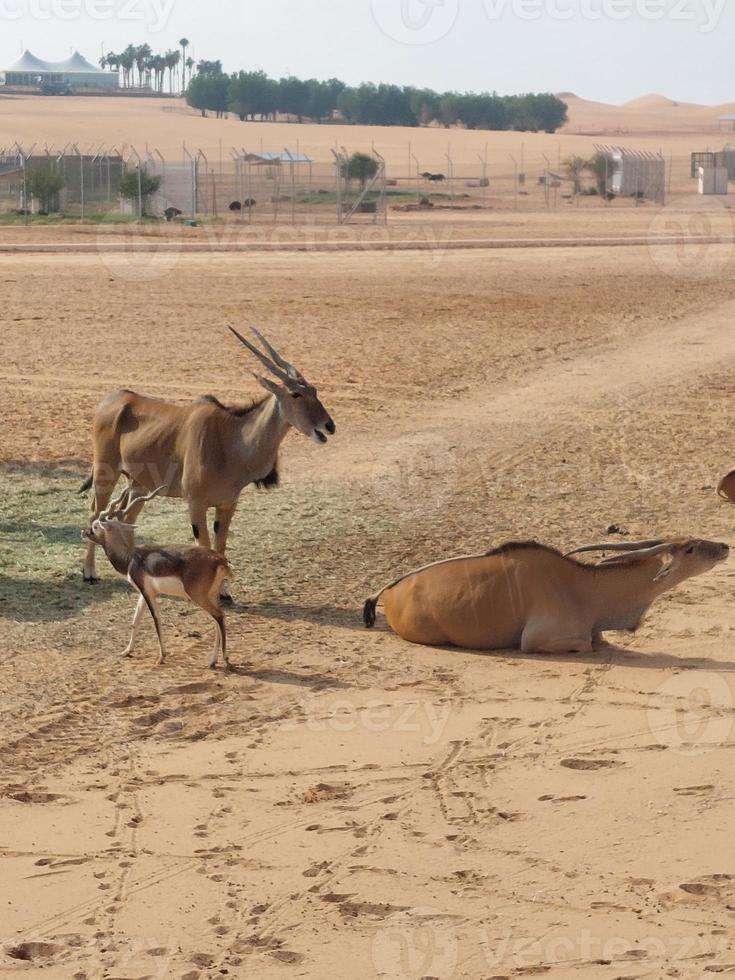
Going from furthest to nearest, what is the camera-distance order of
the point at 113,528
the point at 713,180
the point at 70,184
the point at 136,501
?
the point at 713,180 → the point at 70,184 → the point at 136,501 → the point at 113,528

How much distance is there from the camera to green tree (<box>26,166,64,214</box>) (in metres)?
46.2

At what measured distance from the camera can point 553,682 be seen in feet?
25.5

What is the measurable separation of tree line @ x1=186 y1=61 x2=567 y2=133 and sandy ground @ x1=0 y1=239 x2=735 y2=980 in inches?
4624

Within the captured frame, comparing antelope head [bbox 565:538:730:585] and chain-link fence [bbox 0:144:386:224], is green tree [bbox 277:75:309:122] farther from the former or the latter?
antelope head [bbox 565:538:730:585]

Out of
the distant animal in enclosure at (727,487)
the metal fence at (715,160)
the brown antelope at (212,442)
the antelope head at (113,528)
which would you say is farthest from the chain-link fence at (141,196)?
the antelope head at (113,528)

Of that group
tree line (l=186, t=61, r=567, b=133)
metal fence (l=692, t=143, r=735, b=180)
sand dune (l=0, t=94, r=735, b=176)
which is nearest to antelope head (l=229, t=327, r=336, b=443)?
metal fence (l=692, t=143, r=735, b=180)

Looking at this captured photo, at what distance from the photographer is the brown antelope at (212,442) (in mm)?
9219

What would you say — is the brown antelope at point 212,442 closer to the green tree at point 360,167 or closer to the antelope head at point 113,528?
the antelope head at point 113,528

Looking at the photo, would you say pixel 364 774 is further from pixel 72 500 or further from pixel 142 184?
pixel 142 184

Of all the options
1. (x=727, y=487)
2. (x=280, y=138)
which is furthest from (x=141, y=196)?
(x=280, y=138)

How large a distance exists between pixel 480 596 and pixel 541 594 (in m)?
0.33

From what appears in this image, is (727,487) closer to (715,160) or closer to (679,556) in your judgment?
(679,556)

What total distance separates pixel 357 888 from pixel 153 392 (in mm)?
11334

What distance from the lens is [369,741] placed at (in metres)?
7.04
